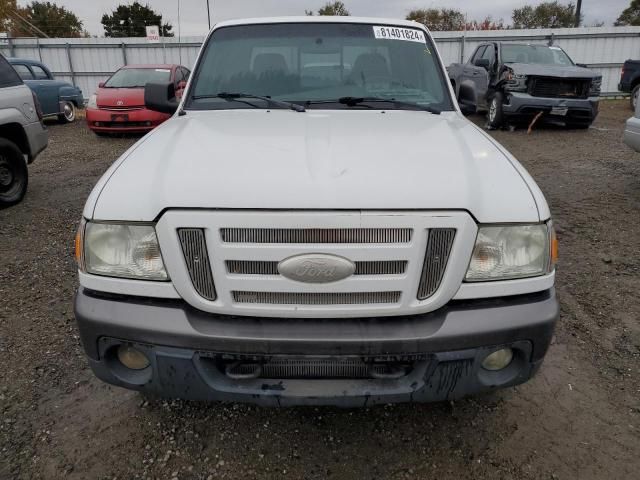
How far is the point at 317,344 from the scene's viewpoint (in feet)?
5.63

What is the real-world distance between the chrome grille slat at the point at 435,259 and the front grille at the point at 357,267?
0.29ft

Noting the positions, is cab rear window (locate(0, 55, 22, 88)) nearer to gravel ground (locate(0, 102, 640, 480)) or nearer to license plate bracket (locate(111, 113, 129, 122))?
gravel ground (locate(0, 102, 640, 480))

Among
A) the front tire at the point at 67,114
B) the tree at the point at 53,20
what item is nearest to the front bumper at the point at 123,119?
the front tire at the point at 67,114

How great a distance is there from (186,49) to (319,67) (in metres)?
17.4

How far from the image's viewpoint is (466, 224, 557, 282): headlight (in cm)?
179

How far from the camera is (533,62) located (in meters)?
10.4

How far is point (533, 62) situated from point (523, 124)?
1.29 metres

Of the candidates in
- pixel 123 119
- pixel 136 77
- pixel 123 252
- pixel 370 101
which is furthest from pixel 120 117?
pixel 123 252

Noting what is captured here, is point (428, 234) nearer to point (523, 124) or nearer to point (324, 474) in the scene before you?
point (324, 474)

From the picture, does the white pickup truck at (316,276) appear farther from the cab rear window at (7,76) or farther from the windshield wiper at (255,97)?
the cab rear window at (7,76)

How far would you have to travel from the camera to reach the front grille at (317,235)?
5.49ft

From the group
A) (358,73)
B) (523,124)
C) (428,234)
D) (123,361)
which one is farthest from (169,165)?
(523,124)

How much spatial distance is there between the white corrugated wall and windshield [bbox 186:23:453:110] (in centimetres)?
1611

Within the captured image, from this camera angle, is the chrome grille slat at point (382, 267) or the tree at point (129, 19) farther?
the tree at point (129, 19)
